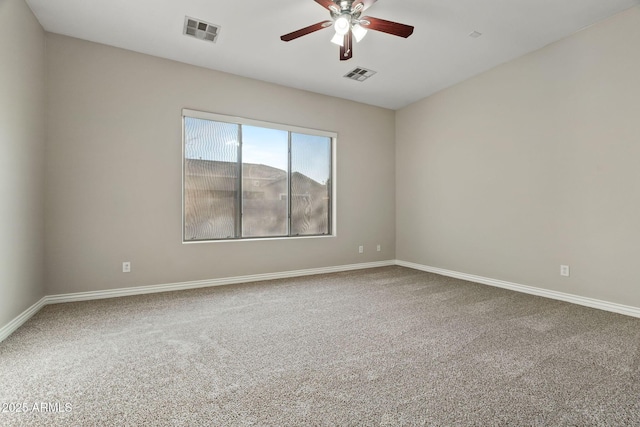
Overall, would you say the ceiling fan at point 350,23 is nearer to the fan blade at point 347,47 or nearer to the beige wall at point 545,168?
the fan blade at point 347,47

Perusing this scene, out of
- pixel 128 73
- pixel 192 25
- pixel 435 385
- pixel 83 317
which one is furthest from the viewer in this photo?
pixel 128 73

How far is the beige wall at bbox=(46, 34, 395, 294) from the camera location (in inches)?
132

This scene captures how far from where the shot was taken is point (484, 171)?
4.31 metres

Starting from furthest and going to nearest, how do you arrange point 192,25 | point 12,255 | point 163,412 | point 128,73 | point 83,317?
point 128,73 < point 192,25 < point 83,317 < point 12,255 < point 163,412

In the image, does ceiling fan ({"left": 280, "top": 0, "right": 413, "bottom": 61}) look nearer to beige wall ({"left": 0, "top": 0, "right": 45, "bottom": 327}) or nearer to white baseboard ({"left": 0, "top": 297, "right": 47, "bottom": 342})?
beige wall ({"left": 0, "top": 0, "right": 45, "bottom": 327})

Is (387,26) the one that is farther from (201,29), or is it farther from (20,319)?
(20,319)

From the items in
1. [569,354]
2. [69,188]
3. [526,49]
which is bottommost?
[569,354]

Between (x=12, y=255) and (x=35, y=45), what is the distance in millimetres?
2084

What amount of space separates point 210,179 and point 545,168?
165 inches

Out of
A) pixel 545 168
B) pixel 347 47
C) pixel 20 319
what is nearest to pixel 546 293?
pixel 545 168

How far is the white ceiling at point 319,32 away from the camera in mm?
2883

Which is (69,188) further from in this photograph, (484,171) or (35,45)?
(484,171)

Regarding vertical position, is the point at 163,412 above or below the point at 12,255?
below

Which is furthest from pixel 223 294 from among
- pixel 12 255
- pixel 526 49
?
pixel 526 49
